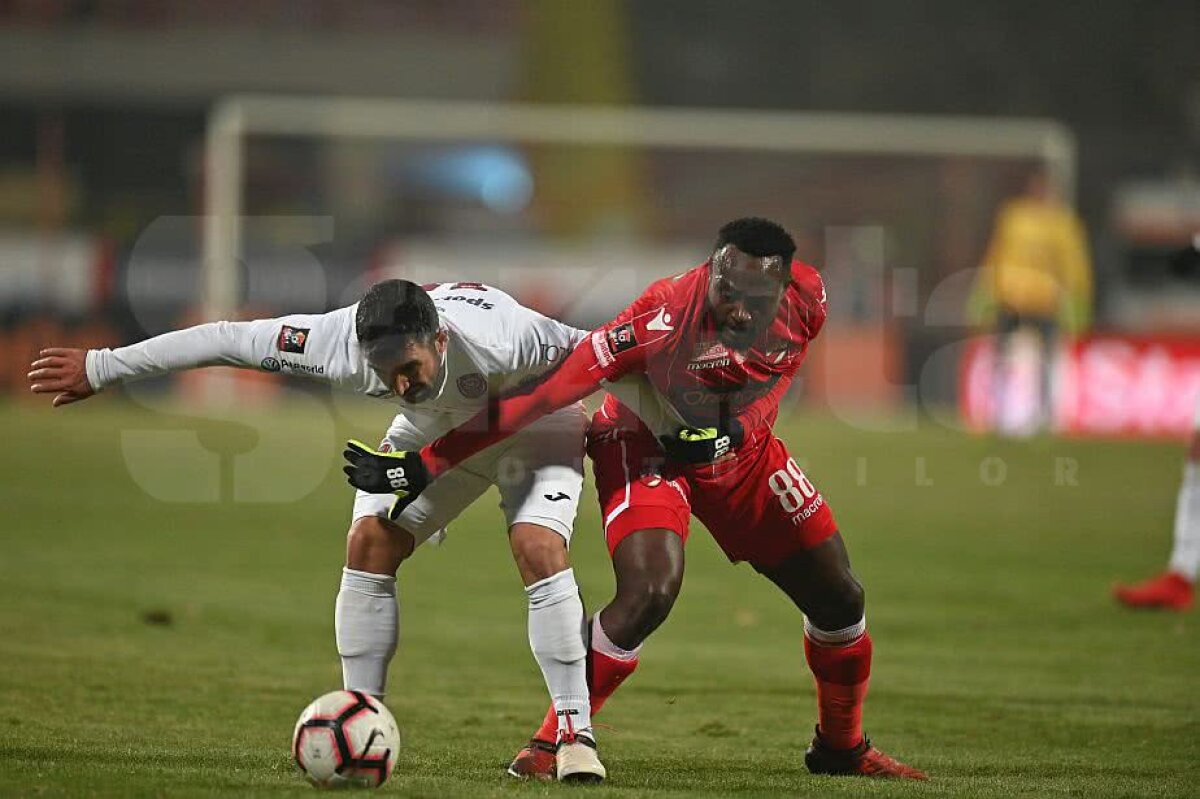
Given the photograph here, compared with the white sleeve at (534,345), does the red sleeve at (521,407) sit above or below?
below

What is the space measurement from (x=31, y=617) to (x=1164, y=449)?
47.4 ft

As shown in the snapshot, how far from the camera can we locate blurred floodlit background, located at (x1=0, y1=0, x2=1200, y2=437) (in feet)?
78.5

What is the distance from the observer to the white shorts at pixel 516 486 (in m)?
5.97

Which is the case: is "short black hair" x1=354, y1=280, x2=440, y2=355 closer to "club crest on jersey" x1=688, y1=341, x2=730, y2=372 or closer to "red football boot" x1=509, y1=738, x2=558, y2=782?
"club crest on jersey" x1=688, y1=341, x2=730, y2=372

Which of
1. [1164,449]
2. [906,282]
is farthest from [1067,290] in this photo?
[906,282]

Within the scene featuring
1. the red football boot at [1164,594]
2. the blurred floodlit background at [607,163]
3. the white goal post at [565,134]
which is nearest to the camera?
the red football boot at [1164,594]

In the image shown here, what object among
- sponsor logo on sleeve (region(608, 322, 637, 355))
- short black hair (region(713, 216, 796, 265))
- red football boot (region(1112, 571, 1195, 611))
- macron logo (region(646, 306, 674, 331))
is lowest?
red football boot (region(1112, 571, 1195, 611))

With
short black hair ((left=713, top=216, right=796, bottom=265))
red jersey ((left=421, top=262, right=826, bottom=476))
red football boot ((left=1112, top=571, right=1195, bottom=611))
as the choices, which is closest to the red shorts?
red jersey ((left=421, top=262, right=826, bottom=476))

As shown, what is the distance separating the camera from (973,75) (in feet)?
115

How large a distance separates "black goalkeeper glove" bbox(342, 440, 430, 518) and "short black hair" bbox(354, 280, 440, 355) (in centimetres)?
36

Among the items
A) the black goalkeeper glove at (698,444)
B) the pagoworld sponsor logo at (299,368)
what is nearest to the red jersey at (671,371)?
the black goalkeeper glove at (698,444)

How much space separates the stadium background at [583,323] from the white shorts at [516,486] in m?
0.86

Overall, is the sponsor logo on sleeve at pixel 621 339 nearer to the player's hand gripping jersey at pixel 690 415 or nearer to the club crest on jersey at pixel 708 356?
the player's hand gripping jersey at pixel 690 415

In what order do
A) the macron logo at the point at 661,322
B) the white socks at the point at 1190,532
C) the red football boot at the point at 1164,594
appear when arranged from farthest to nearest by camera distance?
the white socks at the point at 1190,532 < the red football boot at the point at 1164,594 < the macron logo at the point at 661,322
